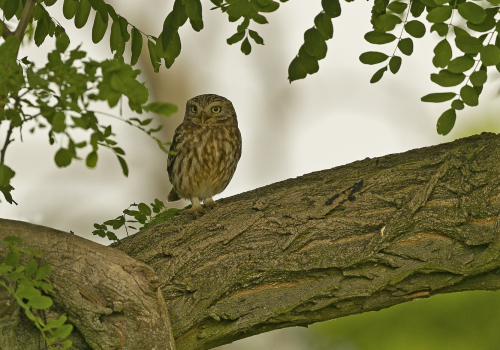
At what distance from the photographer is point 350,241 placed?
10.1 ft

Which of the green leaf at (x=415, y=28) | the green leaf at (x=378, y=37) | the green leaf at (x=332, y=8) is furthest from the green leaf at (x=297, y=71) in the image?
the green leaf at (x=415, y=28)

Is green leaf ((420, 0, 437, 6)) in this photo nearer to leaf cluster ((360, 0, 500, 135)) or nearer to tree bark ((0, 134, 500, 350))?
leaf cluster ((360, 0, 500, 135))

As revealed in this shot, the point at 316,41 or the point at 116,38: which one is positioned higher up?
the point at 116,38

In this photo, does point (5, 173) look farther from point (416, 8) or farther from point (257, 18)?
point (416, 8)

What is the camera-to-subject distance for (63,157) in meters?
1.77

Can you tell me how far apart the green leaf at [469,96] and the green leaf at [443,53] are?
159 millimetres

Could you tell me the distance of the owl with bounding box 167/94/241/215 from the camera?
4562 millimetres

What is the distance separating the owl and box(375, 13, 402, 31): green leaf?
1.95m

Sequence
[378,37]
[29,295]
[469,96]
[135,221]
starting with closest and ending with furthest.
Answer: [29,295] → [469,96] → [378,37] → [135,221]

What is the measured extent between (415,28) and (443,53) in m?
0.27

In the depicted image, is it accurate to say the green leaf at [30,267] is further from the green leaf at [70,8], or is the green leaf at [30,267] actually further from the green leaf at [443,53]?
→ the green leaf at [443,53]

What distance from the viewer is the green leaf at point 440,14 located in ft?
8.59

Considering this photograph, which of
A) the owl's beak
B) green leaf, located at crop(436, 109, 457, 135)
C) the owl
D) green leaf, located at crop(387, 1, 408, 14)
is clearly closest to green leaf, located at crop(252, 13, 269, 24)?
green leaf, located at crop(387, 1, 408, 14)

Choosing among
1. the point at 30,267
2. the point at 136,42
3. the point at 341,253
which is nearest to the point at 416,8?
the point at 341,253
